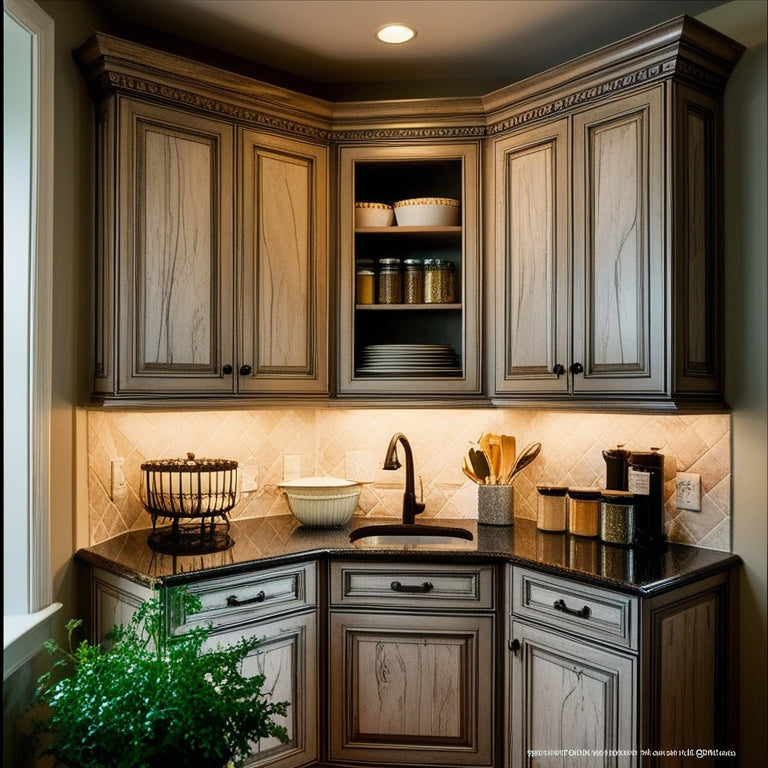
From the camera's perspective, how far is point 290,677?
7.55 feet

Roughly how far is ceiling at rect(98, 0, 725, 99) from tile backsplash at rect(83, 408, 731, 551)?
4.33ft

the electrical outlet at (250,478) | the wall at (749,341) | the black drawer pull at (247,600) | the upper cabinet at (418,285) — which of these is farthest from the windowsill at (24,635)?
the wall at (749,341)

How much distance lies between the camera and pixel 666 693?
6.49 ft

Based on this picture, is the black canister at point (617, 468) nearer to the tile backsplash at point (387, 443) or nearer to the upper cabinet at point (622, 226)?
the tile backsplash at point (387, 443)

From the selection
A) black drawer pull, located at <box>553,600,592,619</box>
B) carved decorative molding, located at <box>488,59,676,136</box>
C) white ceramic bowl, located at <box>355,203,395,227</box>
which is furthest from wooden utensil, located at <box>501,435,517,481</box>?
carved decorative molding, located at <box>488,59,676,136</box>

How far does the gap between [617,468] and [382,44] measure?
1703 millimetres

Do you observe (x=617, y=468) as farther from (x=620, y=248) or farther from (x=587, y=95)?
(x=587, y=95)

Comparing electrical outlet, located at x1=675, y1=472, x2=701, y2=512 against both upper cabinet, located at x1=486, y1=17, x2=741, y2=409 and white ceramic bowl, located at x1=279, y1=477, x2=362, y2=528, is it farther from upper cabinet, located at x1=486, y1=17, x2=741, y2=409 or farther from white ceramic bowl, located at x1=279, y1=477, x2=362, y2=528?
white ceramic bowl, located at x1=279, y1=477, x2=362, y2=528

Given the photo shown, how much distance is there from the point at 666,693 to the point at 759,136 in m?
1.60

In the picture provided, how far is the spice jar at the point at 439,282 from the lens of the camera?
2.73 metres

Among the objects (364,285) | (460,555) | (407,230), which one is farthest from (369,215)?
(460,555)

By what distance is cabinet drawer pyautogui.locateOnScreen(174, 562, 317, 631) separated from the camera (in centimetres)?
212

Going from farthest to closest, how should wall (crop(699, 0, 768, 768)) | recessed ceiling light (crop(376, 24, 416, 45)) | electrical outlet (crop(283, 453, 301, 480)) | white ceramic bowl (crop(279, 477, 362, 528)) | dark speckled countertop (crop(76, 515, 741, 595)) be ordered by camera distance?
electrical outlet (crop(283, 453, 301, 480)) < white ceramic bowl (crop(279, 477, 362, 528)) < recessed ceiling light (crop(376, 24, 416, 45)) < wall (crop(699, 0, 768, 768)) < dark speckled countertop (crop(76, 515, 741, 595))

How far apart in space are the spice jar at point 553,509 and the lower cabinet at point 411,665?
36cm
